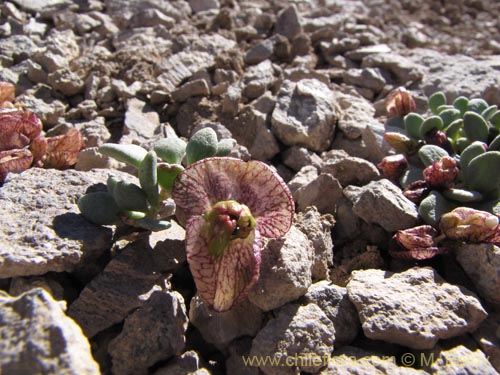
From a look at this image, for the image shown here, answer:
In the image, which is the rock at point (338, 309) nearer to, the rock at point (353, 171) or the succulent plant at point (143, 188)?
the succulent plant at point (143, 188)

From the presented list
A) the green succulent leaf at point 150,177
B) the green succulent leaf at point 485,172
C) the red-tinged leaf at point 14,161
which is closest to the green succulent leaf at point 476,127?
the green succulent leaf at point 485,172

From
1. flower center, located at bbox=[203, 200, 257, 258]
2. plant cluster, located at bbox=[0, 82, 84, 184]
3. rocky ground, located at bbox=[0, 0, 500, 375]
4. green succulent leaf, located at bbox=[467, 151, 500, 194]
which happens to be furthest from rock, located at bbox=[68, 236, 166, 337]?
green succulent leaf, located at bbox=[467, 151, 500, 194]

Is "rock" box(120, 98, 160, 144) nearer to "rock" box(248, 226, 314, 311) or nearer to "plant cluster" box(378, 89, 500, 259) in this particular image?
"rock" box(248, 226, 314, 311)

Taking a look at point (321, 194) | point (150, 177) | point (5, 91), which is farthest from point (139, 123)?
point (321, 194)

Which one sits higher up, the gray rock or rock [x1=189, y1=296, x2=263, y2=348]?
the gray rock

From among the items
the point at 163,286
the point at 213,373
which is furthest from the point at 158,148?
the point at 213,373

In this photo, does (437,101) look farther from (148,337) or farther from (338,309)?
(148,337)

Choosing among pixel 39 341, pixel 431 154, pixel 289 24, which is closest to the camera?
pixel 39 341
